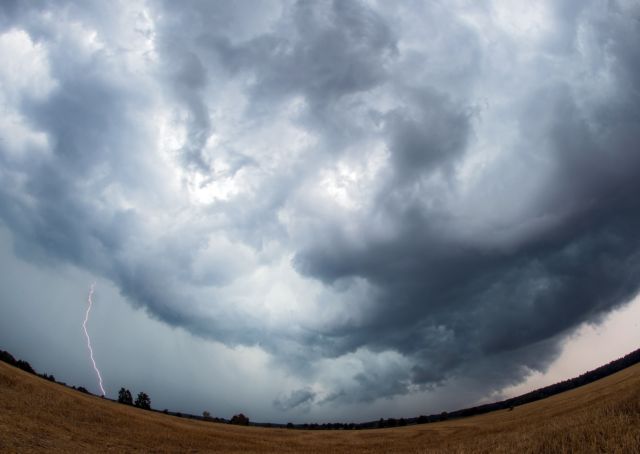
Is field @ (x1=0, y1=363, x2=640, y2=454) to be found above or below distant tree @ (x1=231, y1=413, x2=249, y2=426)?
above

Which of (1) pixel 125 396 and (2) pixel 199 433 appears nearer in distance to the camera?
(2) pixel 199 433

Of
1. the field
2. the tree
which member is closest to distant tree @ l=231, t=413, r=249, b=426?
the tree

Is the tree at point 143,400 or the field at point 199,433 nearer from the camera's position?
the field at point 199,433

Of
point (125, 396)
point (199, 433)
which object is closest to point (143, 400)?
point (125, 396)

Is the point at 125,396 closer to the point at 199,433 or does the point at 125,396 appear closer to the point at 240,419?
the point at 240,419

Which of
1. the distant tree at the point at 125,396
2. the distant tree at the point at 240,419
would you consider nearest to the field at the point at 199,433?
the distant tree at the point at 240,419

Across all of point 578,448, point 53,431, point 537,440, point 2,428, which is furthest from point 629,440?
point 53,431

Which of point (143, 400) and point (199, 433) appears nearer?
point (199, 433)

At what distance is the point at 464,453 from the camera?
53.2ft

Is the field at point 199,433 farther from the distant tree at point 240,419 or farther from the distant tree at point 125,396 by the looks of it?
the distant tree at point 125,396

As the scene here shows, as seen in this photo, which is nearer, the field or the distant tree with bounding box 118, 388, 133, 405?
the field

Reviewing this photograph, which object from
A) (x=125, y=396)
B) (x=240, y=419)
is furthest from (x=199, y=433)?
(x=125, y=396)

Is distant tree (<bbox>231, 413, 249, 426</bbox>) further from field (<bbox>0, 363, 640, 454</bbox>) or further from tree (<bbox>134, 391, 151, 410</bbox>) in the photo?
field (<bbox>0, 363, 640, 454</bbox>)

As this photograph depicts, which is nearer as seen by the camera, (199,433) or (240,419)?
(199,433)
